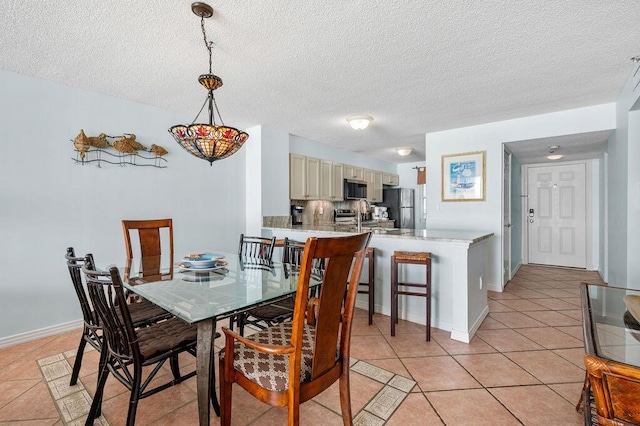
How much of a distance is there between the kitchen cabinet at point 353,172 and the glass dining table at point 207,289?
361 cm

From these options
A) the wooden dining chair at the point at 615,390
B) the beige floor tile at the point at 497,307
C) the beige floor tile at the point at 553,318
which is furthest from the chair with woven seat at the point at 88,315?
the beige floor tile at the point at 553,318

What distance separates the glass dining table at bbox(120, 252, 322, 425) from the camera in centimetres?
128

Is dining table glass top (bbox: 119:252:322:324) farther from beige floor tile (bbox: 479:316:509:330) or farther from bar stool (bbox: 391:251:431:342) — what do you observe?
beige floor tile (bbox: 479:316:509:330)

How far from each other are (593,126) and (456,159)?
1.50 meters

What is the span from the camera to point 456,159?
14.4 feet

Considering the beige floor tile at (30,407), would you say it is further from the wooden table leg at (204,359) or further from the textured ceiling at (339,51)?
the textured ceiling at (339,51)

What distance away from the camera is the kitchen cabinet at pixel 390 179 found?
6.90 m

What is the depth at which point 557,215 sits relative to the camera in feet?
18.7

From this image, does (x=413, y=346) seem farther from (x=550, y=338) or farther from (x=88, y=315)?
(x=88, y=315)

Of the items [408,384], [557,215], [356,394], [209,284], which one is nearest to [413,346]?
[408,384]

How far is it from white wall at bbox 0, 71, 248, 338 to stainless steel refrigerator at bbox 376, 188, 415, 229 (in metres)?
4.79

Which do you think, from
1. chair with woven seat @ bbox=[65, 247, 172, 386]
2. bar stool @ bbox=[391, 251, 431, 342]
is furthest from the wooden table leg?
bar stool @ bbox=[391, 251, 431, 342]

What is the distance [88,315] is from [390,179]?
6.33 meters

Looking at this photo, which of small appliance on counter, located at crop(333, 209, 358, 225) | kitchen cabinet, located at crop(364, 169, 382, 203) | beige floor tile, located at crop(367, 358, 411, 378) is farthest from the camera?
kitchen cabinet, located at crop(364, 169, 382, 203)
